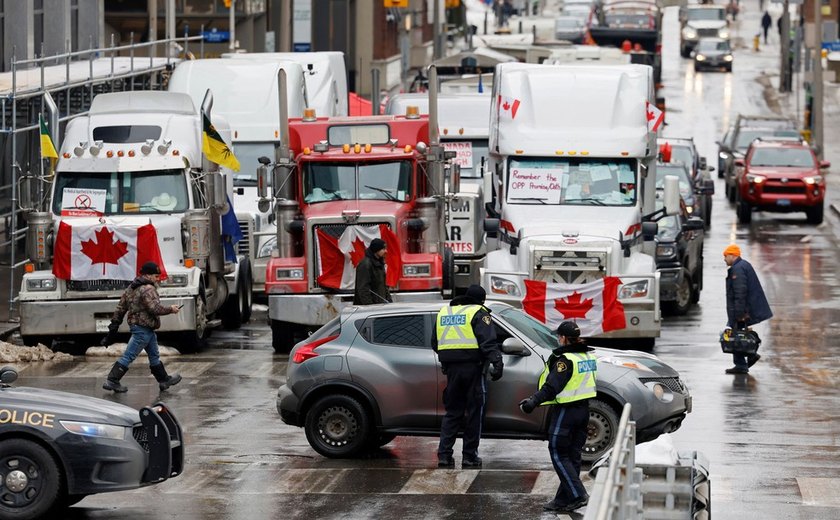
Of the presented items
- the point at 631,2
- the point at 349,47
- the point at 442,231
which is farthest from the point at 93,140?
the point at 349,47

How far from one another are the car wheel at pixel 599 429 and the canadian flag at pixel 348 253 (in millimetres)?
7167

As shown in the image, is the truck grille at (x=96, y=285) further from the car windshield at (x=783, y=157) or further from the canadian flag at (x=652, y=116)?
the car windshield at (x=783, y=157)

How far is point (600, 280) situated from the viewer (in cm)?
2266

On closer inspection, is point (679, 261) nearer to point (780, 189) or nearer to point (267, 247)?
point (267, 247)

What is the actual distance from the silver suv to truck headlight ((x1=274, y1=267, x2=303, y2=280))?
6.48 m

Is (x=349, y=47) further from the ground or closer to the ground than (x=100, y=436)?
further from the ground

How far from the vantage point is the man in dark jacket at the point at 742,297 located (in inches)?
858

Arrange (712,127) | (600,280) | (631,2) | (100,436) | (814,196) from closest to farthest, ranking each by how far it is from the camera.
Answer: (100,436) < (600,280) < (814,196) < (712,127) < (631,2)

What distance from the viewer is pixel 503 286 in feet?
75.5

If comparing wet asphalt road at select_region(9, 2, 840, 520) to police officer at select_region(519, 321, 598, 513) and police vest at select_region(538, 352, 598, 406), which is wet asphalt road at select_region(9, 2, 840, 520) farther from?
police vest at select_region(538, 352, 598, 406)

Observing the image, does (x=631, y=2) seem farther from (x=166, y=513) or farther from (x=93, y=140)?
(x=166, y=513)

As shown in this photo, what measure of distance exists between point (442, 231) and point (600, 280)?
246cm

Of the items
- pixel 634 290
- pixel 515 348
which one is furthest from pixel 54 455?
pixel 634 290

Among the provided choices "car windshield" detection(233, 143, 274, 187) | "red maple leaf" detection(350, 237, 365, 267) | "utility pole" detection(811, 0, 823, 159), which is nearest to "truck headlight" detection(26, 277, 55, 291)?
"red maple leaf" detection(350, 237, 365, 267)
